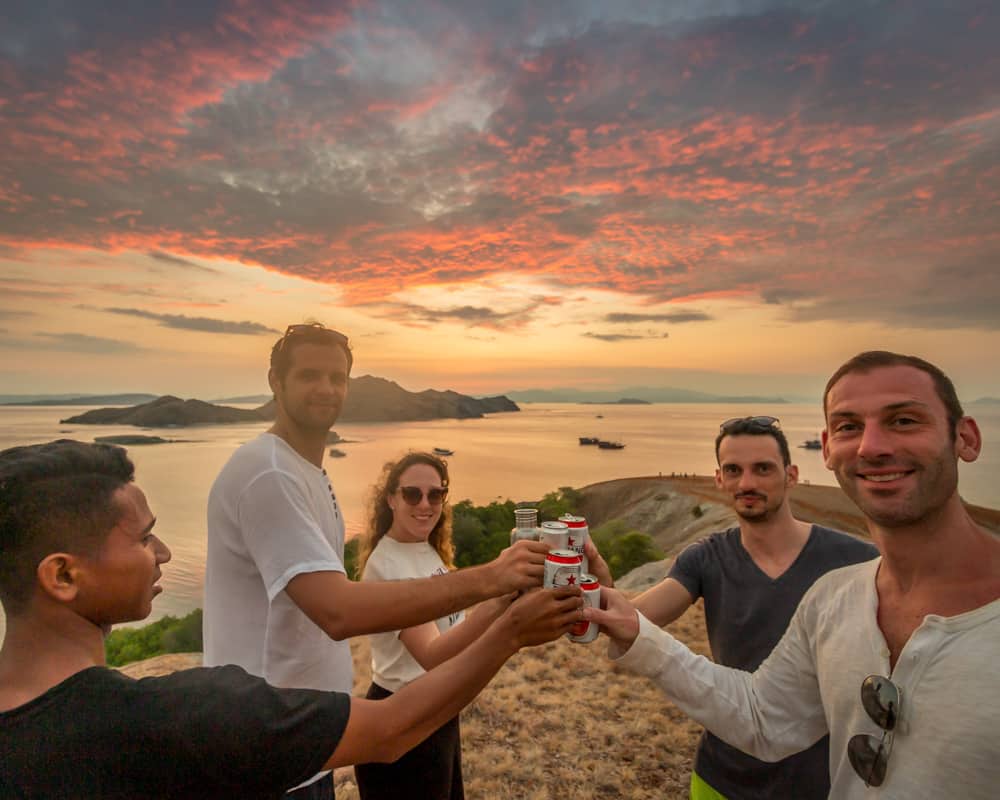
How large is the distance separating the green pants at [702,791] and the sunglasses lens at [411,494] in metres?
2.68

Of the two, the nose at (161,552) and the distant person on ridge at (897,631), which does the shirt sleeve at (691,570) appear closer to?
the distant person on ridge at (897,631)

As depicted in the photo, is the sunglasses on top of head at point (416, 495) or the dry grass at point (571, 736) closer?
the sunglasses on top of head at point (416, 495)

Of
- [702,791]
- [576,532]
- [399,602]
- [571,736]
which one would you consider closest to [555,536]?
[576,532]

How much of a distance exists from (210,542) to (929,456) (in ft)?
10.7

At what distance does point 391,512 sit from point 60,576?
2946mm

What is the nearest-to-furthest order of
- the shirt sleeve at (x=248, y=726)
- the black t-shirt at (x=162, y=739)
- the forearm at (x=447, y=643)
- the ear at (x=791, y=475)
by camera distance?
1. the black t-shirt at (x=162, y=739)
2. the shirt sleeve at (x=248, y=726)
3. the forearm at (x=447, y=643)
4. the ear at (x=791, y=475)

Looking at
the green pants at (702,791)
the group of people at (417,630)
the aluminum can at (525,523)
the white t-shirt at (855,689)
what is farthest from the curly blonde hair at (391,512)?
the green pants at (702,791)

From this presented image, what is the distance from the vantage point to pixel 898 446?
7.56 feet

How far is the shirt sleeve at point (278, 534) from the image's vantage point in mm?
2552

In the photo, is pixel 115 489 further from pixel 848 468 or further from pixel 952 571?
pixel 952 571

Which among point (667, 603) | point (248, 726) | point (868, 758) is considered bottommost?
point (667, 603)

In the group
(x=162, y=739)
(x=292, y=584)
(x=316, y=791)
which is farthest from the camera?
(x=316, y=791)

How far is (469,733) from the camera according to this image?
831 centimetres

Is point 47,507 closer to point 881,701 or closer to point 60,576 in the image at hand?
point 60,576
